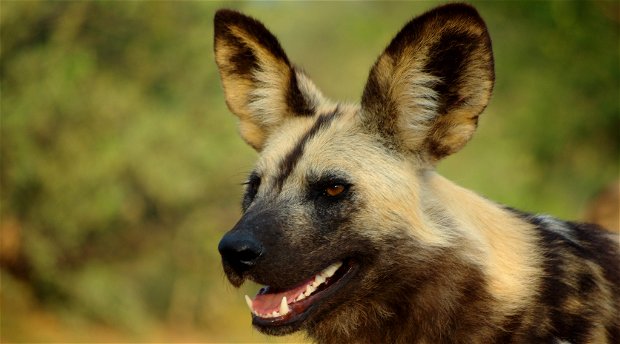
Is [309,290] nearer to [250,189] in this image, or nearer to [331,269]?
[331,269]

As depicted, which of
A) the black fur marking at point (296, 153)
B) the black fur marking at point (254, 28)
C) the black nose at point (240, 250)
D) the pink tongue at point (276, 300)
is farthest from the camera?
the black fur marking at point (254, 28)

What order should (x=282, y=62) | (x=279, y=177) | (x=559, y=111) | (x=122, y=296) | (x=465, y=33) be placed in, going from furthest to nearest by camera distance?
(x=559, y=111), (x=122, y=296), (x=282, y=62), (x=279, y=177), (x=465, y=33)

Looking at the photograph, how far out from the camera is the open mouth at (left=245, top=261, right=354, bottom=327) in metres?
3.04

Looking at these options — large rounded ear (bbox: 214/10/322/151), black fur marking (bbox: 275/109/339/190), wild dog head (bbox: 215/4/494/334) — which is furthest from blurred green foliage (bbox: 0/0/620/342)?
wild dog head (bbox: 215/4/494/334)

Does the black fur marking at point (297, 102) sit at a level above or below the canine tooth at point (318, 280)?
above

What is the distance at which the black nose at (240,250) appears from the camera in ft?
9.72

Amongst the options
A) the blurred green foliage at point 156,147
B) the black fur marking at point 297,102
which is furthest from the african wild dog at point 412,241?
the blurred green foliage at point 156,147

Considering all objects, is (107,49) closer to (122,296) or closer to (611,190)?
(122,296)

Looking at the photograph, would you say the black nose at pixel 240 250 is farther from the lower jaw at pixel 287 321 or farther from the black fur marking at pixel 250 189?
the black fur marking at pixel 250 189

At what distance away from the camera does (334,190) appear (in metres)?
3.14

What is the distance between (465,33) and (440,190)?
1.75ft

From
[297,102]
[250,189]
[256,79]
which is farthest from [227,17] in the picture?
[250,189]

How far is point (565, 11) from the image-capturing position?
10.2 m

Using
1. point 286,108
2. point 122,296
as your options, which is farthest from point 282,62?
point 122,296
